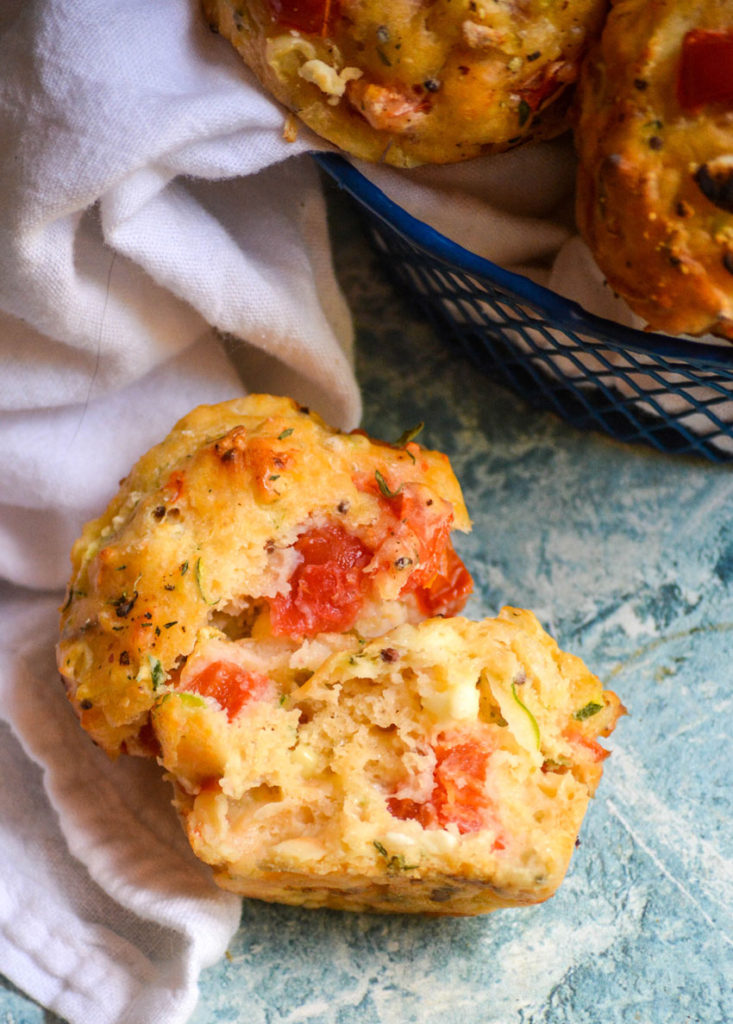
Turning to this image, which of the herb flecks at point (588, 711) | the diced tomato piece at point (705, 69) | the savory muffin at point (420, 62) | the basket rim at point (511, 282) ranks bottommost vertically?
the herb flecks at point (588, 711)

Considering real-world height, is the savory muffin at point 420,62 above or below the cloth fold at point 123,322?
above

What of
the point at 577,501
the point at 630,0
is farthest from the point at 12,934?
the point at 630,0

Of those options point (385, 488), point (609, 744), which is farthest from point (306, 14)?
point (609, 744)

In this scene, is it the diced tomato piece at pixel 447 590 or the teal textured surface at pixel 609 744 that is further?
the teal textured surface at pixel 609 744

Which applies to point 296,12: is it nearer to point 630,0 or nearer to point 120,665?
point 630,0

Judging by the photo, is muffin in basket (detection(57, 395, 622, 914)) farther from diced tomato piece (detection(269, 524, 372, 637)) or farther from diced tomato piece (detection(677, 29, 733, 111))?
diced tomato piece (detection(677, 29, 733, 111))

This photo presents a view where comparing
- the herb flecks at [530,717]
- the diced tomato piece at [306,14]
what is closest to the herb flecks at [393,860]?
the herb flecks at [530,717]

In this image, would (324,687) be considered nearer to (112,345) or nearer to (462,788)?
(462,788)

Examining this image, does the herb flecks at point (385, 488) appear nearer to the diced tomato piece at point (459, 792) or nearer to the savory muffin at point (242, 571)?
the savory muffin at point (242, 571)
